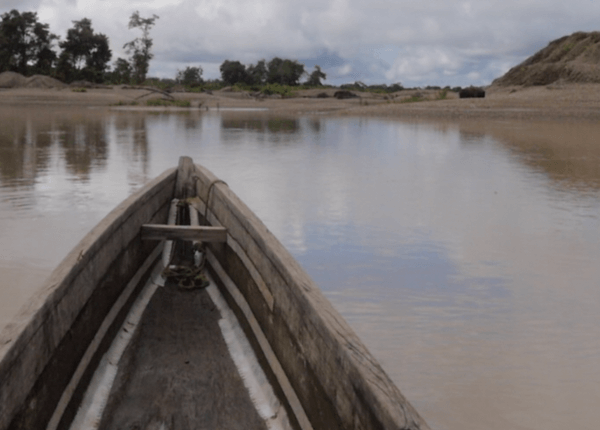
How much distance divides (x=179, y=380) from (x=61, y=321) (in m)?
0.70

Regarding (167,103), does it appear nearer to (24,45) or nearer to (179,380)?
(24,45)

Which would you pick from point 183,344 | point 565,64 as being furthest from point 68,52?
point 183,344

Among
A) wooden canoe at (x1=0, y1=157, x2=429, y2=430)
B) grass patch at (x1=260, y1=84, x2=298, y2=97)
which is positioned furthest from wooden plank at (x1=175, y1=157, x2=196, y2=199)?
grass patch at (x1=260, y1=84, x2=298, y2=97)

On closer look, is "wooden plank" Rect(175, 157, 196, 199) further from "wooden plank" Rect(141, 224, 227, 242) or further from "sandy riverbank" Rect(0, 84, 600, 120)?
"sandy riverbank" Rect(0, 84, 600, 120)

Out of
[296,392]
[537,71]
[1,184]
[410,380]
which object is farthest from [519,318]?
[537,71]

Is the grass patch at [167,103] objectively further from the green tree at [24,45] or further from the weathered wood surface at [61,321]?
the weathered wood surface at [61,321]

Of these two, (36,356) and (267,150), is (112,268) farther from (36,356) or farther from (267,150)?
(267,150)

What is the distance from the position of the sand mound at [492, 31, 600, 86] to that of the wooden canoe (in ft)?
109

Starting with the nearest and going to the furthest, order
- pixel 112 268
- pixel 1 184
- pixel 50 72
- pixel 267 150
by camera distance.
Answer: pixel 112 268
pixel 1 184
pixel 267 150
pixel 50 72

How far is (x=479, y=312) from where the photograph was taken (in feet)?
14.9

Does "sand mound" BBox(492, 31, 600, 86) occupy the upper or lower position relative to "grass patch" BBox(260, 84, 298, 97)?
upper

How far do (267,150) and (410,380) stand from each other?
12.5 m

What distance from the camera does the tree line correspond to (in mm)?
46281

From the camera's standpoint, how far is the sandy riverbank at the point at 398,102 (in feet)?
93.1
